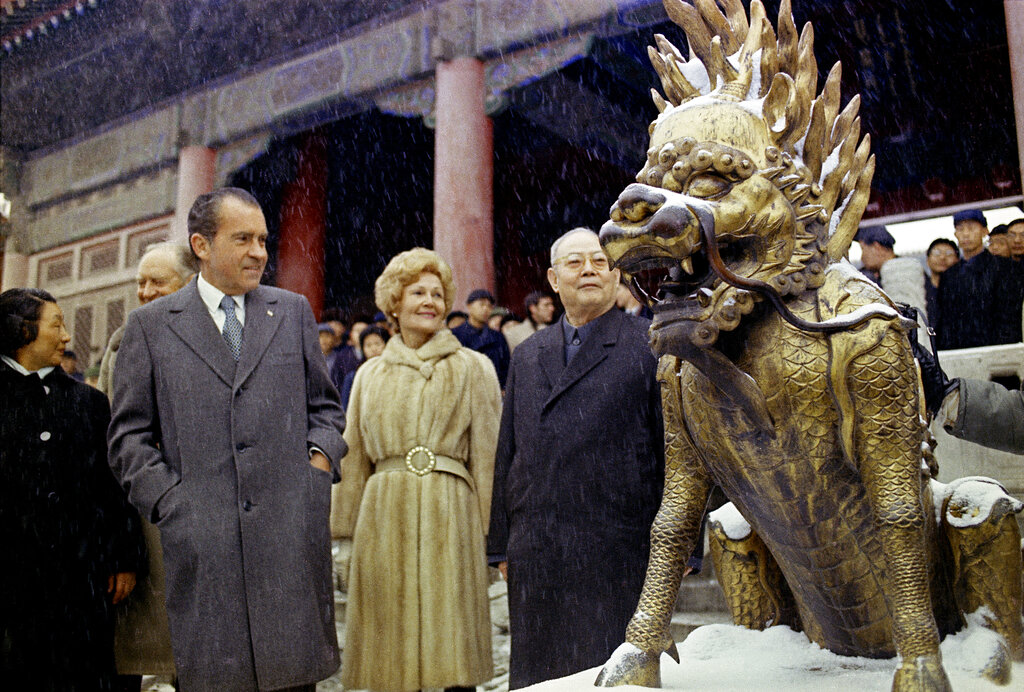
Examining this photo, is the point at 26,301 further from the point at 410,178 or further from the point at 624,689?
the point at 410,178

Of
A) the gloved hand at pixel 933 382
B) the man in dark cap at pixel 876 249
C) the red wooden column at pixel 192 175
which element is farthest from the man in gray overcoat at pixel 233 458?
the red wooden column at pixel 192 175

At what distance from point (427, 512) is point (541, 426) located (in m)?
0.84

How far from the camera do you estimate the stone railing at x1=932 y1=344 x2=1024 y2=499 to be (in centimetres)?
256

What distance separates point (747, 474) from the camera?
1.36 meters

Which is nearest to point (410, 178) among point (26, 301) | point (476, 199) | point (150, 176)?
point (150, 176)

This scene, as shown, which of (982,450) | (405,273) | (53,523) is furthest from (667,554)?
(53,523)

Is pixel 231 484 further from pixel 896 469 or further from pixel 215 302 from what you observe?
pixel 896 469

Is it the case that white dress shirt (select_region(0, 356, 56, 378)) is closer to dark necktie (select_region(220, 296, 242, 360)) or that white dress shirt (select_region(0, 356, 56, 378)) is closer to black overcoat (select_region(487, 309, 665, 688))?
dark necktie (select_region(220, 296, 242, 360))

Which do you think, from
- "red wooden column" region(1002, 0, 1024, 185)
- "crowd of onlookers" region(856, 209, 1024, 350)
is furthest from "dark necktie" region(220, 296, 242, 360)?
"red wooden column" region(1002, 0, 1024, 185)

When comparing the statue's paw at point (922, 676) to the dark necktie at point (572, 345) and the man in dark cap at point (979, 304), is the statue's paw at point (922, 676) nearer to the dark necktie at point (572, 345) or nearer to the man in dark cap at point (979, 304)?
the dark necktie at point (572, 345)

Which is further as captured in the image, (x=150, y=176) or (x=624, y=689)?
(x=150, y=176)

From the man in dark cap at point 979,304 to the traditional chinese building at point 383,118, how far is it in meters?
3.37

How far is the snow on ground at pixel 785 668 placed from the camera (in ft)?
4.59

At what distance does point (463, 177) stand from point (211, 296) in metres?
4.97
